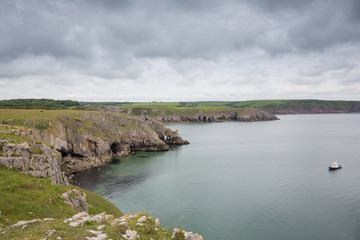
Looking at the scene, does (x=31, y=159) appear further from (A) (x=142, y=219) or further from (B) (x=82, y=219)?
(A) (x=142, y=219)

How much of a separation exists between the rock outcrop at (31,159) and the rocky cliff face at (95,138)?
19.4m

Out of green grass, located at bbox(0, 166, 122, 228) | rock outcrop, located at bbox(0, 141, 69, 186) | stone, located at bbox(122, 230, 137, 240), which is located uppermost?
rock outcrop, located at bbox(0, 141, 69, 186)

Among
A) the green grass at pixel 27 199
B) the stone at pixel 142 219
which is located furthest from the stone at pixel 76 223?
the green grass at pixel 27 199

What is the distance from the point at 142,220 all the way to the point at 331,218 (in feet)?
101

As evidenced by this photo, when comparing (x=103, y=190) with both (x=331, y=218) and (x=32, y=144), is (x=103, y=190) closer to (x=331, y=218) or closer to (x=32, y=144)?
(x=32, y=144)

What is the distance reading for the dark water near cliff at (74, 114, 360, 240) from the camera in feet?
99.8

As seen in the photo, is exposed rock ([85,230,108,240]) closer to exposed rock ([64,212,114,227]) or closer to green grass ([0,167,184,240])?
green grass ([0,167,184,240])

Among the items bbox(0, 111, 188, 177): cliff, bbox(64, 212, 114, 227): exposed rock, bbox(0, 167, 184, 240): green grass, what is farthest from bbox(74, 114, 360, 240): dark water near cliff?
bbox(0, 167, 184, 240): green grass

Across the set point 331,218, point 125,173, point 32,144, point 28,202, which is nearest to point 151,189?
point 125,173

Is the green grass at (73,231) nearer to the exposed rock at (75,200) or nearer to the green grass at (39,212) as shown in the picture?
the green grass at (39,212)

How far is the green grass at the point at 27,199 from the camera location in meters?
17.4

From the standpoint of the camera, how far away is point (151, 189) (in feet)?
146

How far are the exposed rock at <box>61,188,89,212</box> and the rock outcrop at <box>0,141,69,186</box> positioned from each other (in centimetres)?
380

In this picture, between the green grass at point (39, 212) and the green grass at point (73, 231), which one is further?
the green grass at point (39, 212)
